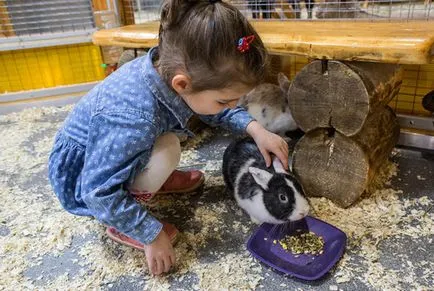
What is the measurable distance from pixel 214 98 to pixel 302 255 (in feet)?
1.84

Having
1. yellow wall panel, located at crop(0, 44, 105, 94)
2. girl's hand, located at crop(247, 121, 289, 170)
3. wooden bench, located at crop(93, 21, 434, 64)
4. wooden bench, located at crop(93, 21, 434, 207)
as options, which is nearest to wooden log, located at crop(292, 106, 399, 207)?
wooden bench, located at crop(93, 21, 434, 207)

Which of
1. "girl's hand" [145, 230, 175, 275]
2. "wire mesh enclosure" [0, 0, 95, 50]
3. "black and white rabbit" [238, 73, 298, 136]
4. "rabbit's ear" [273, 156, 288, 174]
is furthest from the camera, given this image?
"wire mesh enclosure" [0, 0, 95, 50]

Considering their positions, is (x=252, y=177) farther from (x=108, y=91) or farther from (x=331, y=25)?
(x=331, y=25)

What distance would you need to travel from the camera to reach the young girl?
3.00 ft

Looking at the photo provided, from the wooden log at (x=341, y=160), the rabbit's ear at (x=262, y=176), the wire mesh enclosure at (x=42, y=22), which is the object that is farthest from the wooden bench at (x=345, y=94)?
the wire mesh enclosure at (x=42, y=22)

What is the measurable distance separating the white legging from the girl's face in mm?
170

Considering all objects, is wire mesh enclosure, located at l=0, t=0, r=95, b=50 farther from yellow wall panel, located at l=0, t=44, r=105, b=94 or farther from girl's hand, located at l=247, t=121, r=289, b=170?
girl's hand, located at l=247, t=121, r=289, b=170

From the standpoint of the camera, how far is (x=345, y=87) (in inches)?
48.5

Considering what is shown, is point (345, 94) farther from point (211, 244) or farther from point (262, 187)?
point (211, 244)

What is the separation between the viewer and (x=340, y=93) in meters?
1.25

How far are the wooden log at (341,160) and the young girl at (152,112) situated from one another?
0.49 m

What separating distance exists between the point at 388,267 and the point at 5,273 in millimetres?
1162

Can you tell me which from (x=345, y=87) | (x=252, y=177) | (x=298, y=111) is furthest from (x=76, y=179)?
(x=345, y=87)

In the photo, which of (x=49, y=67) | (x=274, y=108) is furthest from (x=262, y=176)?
(x=49, y=67)
